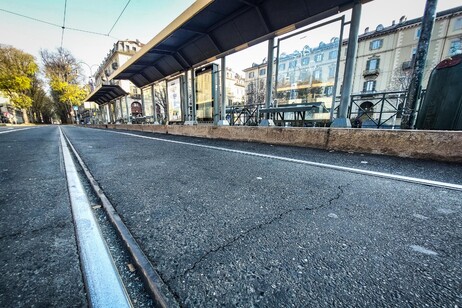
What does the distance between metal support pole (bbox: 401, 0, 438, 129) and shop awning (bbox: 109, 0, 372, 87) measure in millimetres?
1548

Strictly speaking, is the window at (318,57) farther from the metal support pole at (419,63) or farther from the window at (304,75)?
the metal support pole at (419,63)

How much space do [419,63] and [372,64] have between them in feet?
116

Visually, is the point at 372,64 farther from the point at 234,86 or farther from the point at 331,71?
the point at 234,86

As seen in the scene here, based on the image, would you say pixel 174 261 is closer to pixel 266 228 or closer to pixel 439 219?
pixel 266 228

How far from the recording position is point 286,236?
0.98 m

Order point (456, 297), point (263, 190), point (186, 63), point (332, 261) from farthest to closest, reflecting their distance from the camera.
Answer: point (186, 63) → point (263, 190) → point (332, 261) → point (456, 297)

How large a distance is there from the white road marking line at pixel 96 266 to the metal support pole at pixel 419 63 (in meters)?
4.22

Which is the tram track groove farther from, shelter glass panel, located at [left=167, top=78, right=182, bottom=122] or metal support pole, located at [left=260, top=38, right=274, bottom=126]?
shelter glass panel, located at [left=167, top=78, right=182, bottom=122]

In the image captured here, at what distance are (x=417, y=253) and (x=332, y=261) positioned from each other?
1.38 feet

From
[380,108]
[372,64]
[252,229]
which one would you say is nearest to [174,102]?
Result: [380,108]

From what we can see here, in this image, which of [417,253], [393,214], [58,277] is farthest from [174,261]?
[393,214]

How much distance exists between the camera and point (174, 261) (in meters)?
0.80

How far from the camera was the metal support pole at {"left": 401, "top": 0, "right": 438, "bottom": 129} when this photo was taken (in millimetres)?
2721

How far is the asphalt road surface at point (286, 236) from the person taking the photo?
66 centimetres
